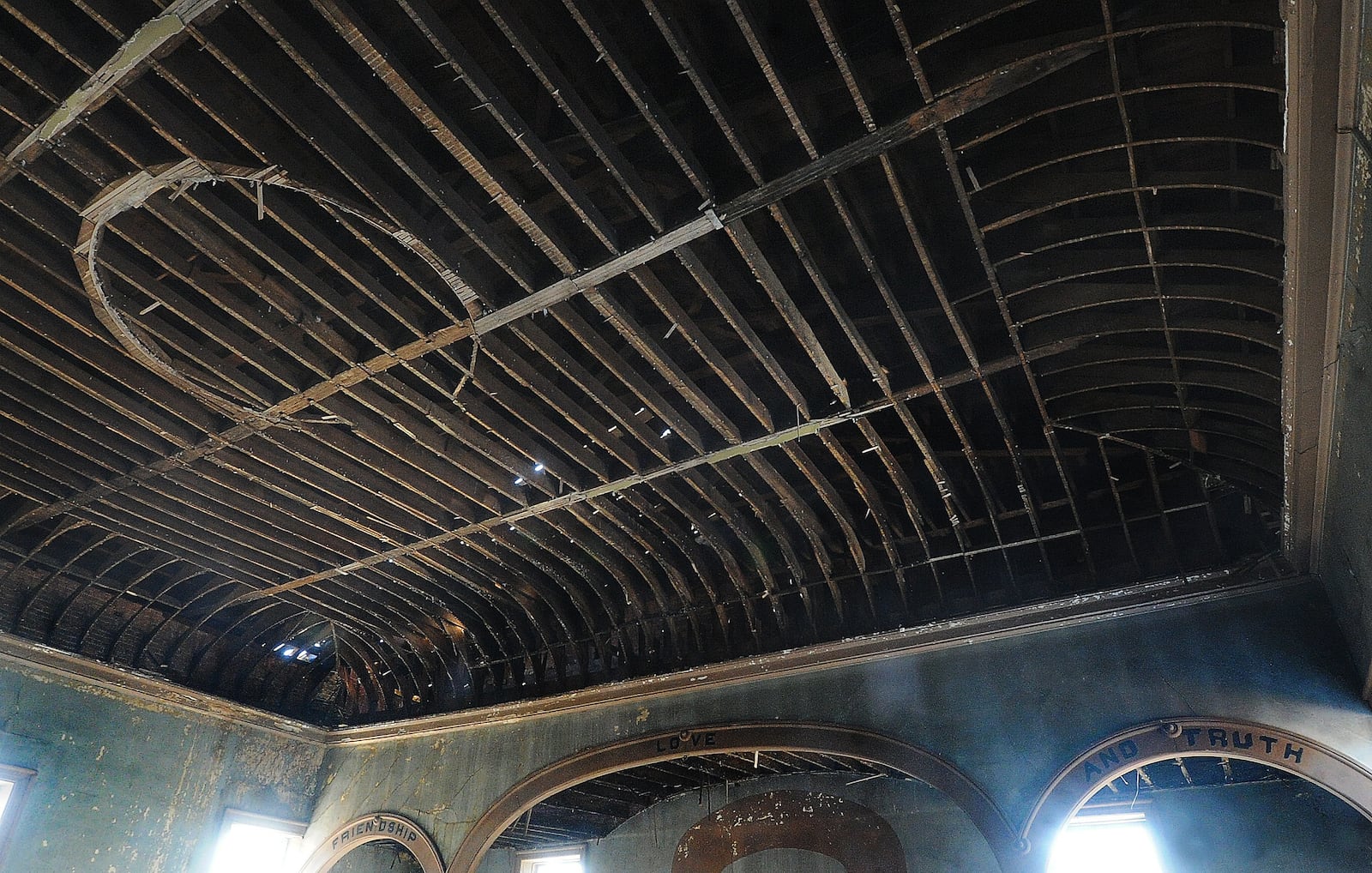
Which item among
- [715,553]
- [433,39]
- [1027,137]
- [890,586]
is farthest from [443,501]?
[1027,137]

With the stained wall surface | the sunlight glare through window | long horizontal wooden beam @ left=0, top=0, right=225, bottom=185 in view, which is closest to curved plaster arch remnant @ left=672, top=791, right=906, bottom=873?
the stained wall surface

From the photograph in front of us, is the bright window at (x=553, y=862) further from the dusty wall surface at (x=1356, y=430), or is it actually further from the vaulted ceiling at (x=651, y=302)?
the dusty wall surface at (x=1356, y=430)

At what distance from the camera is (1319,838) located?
23.1 feet

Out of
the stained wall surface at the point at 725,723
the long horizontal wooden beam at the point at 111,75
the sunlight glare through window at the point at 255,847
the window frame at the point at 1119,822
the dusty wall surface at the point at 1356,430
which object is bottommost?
the sunlight glare through window at the point at 255,847

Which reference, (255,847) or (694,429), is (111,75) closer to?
(694,429)

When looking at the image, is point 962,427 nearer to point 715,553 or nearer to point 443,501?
point 715,553

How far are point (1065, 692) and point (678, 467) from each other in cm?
332

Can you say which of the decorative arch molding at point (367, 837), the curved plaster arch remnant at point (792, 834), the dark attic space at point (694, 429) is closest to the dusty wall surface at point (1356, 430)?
the dark attic space at point (694, 429)

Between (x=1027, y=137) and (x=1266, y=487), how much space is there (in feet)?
10.3

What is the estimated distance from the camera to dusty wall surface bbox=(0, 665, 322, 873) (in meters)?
7.78

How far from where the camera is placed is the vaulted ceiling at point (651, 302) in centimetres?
390

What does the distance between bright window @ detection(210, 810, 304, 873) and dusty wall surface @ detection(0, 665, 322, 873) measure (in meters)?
0.12

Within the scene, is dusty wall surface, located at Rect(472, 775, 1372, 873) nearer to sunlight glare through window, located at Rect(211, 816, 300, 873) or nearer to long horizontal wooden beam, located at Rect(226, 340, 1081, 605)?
long horizontal wooden beam, located at Rect(226, 340, 1081, 605)

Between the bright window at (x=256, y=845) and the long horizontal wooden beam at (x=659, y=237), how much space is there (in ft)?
16.4
